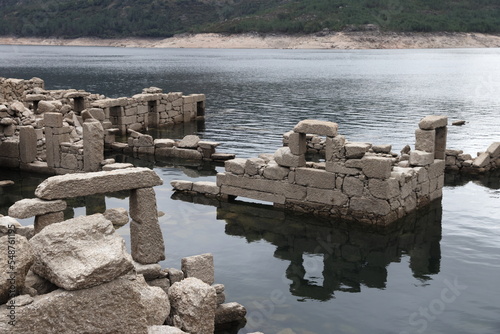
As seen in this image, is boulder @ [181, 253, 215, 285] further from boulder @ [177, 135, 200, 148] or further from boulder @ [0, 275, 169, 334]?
boulder @ [177, 135, 200, 148]

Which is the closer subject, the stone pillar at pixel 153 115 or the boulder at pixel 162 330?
the boulder at pixel 162 330

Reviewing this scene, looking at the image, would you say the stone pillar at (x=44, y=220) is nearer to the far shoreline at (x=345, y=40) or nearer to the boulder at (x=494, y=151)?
the boulder at (x=494, y=151)

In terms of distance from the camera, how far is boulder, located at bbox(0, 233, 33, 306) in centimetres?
727

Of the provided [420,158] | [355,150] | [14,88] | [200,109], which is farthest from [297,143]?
[14,88]

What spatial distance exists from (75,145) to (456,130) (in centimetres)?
2083

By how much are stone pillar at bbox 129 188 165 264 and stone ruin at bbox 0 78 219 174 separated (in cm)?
1090

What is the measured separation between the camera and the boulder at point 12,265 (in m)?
7.27

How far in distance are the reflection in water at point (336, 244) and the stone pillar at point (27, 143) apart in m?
8.01

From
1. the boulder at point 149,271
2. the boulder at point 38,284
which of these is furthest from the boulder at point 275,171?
the boulder at point 38,284

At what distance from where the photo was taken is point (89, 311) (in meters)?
7.58

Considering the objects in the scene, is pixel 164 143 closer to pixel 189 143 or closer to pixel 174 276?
pixel 189 143

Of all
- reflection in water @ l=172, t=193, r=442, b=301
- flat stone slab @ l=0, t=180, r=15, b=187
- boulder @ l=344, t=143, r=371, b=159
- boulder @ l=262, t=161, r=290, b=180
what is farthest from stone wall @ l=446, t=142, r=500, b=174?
flat stone slab @ l=0, t=180, r=15, b=187

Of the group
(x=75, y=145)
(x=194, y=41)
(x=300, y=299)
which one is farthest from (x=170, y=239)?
(x=194, y=41)

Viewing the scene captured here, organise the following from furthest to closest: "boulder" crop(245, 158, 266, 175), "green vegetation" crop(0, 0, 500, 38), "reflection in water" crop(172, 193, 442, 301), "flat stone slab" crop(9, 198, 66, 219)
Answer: "green vegetation" crop(0, 0, 500, 38), "boulder" crop(245, 158, 266, 175), "reflection in water" crop(172, 193, 442, 301), "flat stone slab" crop(9, 198, 66, 219)
